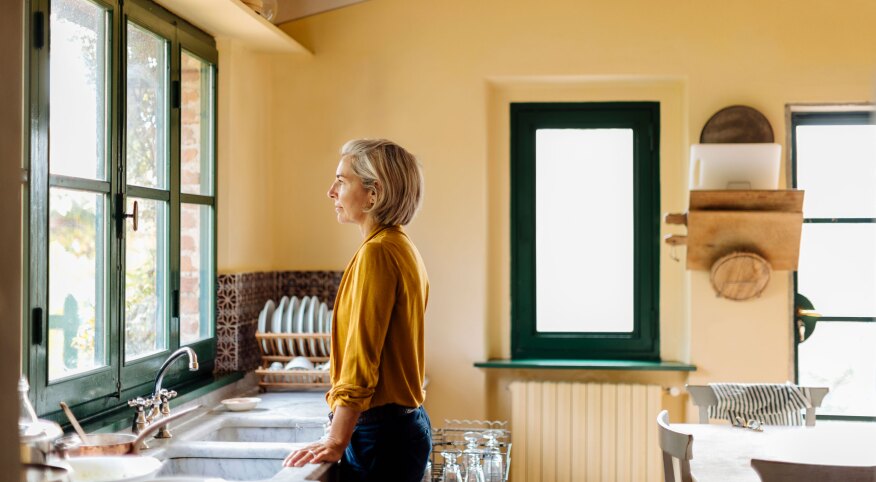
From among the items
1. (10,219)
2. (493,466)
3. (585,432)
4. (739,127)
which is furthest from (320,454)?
(739,127)

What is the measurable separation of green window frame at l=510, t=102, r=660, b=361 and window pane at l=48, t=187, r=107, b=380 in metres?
2.01

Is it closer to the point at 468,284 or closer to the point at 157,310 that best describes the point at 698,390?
the point at 468,284

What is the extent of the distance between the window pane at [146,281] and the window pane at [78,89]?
0.32 m

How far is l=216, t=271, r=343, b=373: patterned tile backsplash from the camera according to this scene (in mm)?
3668

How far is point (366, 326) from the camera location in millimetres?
2100

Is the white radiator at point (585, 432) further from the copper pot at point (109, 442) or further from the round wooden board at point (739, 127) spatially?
the copper pot at point (109, 442)

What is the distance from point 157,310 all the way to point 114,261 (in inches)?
16.3

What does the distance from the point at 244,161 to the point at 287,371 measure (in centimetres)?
92

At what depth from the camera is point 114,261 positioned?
9.18 ft

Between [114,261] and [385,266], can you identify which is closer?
[385,266]

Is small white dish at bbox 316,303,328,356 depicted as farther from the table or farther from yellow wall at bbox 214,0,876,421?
the table

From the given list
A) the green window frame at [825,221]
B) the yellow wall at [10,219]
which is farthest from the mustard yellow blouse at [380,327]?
the green window frame at [825,221]

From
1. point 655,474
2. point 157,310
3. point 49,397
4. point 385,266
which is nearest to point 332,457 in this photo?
point 385,266

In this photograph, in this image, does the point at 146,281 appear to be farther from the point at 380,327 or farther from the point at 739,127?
the point at 739,127
